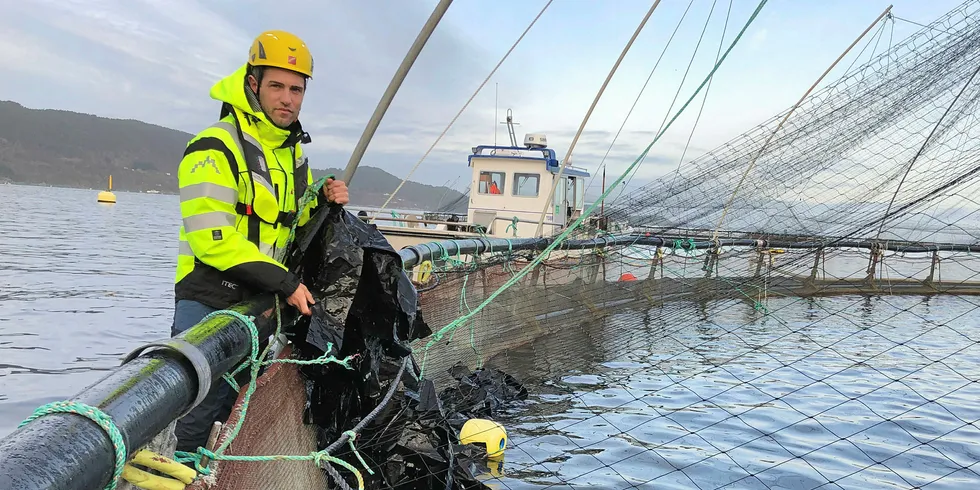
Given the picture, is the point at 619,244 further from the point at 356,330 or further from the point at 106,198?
the point at 106,198

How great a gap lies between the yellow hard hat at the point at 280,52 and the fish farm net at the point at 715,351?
47.8 inches

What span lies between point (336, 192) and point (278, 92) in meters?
0.49

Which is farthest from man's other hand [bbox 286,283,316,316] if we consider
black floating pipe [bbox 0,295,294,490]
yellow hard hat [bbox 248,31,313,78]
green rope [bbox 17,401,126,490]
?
green rope [bbox 17,401,126,490]

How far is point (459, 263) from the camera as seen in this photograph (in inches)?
245

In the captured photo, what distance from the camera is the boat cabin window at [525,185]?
14.7 m

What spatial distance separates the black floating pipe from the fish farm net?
0.33 m

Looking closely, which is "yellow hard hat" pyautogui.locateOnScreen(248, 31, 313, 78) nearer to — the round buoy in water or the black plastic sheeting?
the black plastic sheeting

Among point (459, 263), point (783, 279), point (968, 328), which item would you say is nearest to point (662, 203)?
point (783, 279)

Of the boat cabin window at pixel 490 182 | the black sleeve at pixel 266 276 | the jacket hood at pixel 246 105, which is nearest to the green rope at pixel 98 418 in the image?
the black sleeve at pixel 266 276

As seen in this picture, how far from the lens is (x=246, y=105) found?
2.44 meters

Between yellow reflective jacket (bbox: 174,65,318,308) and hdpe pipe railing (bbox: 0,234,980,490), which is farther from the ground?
yellow reflective jacket (bbox: 174,65,318,308)

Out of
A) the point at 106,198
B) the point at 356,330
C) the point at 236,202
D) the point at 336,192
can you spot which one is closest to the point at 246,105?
the point at 236,202

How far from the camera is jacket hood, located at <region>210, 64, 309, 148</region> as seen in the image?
2445 mm

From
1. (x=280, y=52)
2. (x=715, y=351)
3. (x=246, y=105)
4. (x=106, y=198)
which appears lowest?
(x=715, y=351)
